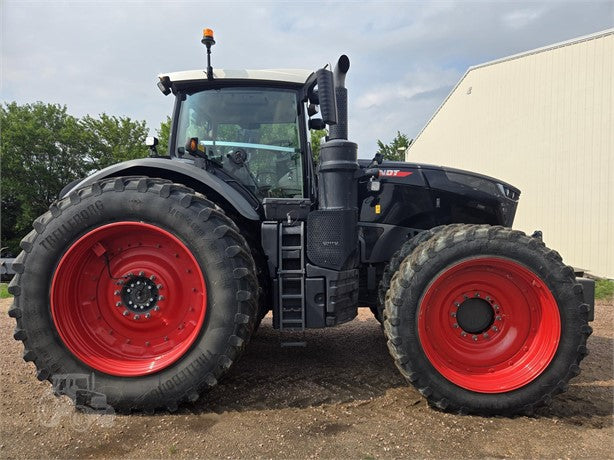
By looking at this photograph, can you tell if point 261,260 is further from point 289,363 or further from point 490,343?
point 490,343

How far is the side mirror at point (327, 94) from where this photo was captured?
2.83 metres

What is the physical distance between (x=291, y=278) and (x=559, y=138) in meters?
9.46

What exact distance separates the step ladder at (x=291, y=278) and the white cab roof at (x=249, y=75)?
123 cm

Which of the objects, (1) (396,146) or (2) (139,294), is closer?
(2) (139,294)

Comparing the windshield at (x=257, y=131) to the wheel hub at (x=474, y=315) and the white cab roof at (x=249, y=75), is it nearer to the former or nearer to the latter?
the white cab roof at (x=249, y=75)

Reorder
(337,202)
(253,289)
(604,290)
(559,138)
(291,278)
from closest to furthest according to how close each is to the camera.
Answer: (253,289) < (291,278) < (337,202) < (604,290) < (559,138)

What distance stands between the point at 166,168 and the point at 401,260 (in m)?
1.81

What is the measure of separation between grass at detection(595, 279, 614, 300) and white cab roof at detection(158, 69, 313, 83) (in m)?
6.60

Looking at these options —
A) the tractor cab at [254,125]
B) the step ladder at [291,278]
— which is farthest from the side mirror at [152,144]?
the step ladder at [291,278]

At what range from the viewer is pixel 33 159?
24078 millimetres

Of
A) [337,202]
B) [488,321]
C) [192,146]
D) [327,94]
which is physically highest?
[327,94]

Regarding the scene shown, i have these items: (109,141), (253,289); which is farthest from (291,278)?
(109,141)

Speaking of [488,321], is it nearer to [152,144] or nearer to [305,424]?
[305,424]

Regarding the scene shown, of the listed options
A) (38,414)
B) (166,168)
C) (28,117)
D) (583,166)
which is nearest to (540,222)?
(583,166)
